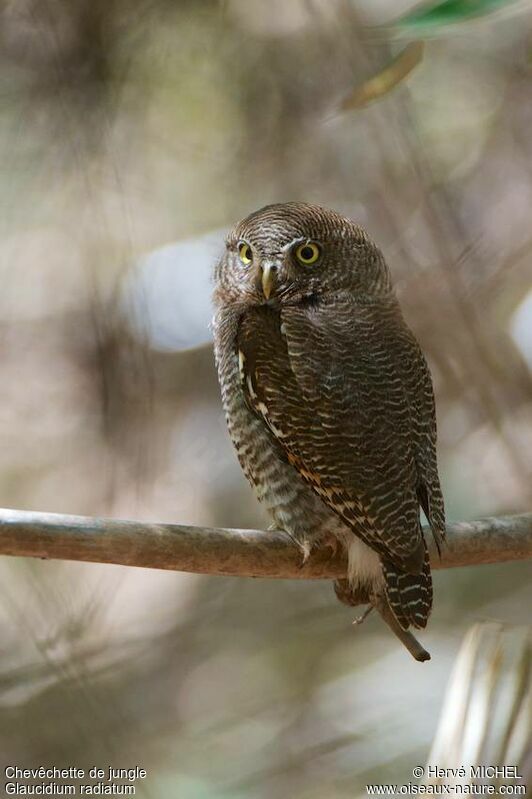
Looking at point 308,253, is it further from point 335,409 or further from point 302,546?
point 302,546

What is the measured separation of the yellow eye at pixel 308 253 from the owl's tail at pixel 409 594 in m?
1.20

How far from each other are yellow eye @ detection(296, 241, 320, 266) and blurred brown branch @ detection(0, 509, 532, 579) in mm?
1089

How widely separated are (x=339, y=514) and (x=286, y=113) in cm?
331

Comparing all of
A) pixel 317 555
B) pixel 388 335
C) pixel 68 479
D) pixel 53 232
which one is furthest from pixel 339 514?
pixel 53 232

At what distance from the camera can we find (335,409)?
131 inches

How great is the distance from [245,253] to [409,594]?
1.52 m

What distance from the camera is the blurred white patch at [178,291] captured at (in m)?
5.86

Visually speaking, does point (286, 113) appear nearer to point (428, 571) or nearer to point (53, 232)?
point (53, 232)

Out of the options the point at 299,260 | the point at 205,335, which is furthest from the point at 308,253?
the point at 205,335

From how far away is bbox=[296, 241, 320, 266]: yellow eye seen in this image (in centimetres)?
385

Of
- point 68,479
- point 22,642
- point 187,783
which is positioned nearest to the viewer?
point 187,783

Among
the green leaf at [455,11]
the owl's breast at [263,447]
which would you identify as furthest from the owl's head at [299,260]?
the green leaf at [455,11]

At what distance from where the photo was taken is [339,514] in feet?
10.7

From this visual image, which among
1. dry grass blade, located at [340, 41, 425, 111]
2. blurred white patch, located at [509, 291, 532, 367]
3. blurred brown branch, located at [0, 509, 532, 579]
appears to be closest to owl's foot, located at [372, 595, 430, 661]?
blurred brown branch, located at [0, 509, 532, 579]
